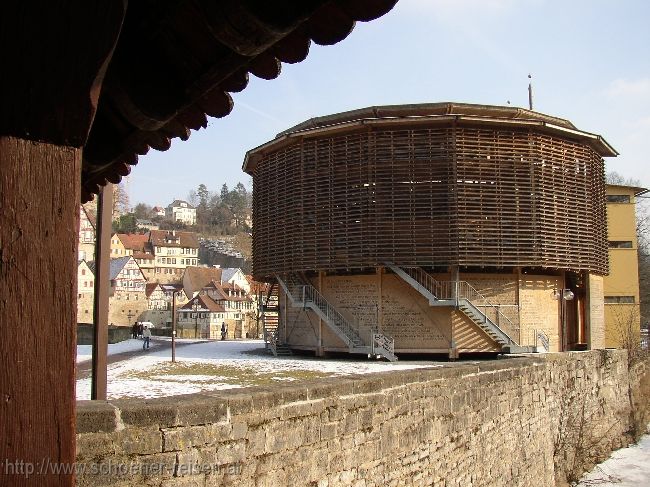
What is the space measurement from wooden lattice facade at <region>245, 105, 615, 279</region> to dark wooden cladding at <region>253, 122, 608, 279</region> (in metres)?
0.04

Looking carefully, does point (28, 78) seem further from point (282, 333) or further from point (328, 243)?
point (282, 333)

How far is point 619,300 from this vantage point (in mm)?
36312

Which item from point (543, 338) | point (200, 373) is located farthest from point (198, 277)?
point (200, 373)

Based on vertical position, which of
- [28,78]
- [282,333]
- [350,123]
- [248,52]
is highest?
[350,123]

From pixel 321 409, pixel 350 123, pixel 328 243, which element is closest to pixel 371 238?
pixel 328 243

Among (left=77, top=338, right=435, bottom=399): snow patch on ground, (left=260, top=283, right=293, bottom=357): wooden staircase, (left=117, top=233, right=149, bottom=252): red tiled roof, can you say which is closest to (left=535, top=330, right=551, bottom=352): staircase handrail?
(left=77, top=338, right=435, bottom=399): snow patch on ground

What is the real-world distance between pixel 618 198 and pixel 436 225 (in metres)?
20.2

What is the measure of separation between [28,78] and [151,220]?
165311mm

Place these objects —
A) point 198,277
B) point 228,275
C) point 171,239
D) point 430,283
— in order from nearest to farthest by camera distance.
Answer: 1. point 430,283
2. point 228,275
3. point 198,277
4. point 171,239

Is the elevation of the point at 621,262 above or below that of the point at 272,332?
above

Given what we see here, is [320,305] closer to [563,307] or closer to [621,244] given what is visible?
[563,307]

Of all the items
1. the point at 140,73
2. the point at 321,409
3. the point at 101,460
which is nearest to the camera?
the point at 140,73

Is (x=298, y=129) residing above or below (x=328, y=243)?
above

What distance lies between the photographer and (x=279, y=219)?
25.0 meters
